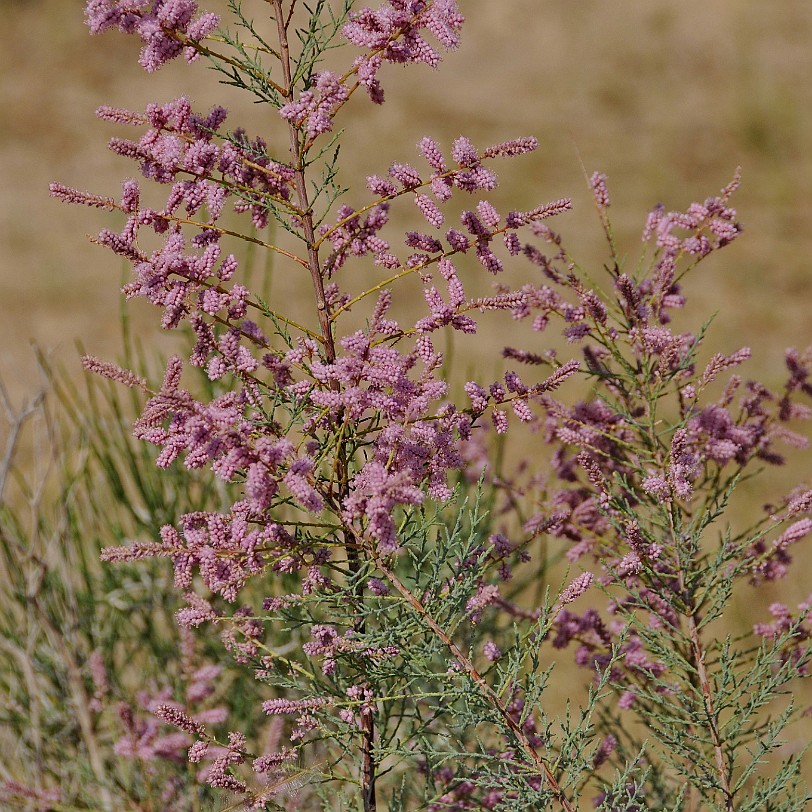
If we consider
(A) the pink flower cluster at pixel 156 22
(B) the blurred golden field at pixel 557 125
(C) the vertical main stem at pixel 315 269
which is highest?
(B) the blurred golden field at pixel 557 125

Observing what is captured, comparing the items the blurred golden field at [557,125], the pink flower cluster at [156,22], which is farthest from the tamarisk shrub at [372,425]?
the blurred golden field at [557,125]

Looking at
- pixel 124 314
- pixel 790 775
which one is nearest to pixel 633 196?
pixel 124 314

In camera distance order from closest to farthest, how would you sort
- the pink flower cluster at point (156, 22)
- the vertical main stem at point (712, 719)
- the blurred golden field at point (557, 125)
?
the pink flower cluster at point (156, 22) < the vertical main stem at point (712, 719) < the blurred golden field at point (557, 125)

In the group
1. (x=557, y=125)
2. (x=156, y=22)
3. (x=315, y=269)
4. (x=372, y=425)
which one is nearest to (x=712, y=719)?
(x=372, y=425)

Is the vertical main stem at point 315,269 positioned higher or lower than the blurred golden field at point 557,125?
lower

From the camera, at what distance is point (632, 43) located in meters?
13.4

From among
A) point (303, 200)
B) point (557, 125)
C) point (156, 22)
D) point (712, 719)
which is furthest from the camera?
point (557, 125)

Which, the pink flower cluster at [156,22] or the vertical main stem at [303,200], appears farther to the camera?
the vertical main stem at [303,200]

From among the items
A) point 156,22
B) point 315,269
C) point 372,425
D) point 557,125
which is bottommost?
point 372,425

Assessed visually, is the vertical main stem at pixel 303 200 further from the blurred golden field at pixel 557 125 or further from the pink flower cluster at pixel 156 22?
the blurred golden field at pixel 557 125

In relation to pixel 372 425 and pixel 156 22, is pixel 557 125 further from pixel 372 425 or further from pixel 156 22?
pixel 156 22

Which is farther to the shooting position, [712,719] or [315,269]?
[712,719]

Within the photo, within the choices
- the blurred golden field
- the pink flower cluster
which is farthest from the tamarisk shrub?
the blurred golden field

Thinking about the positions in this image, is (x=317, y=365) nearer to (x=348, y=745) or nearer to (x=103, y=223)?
(x=348, y=745)
